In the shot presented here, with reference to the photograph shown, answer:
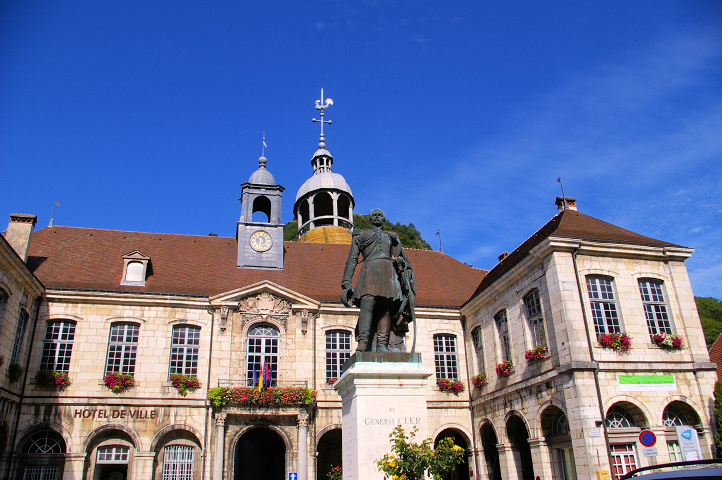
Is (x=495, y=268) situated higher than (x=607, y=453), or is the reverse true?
(x=495, y=268)

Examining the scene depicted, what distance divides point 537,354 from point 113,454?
1279cm

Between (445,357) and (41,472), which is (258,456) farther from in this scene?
(445,357)

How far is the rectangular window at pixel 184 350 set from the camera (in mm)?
18625

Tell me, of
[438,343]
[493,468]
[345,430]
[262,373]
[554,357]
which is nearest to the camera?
[345,430]

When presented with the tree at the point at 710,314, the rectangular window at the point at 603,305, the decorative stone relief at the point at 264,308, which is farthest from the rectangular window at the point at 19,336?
the tree at the point at 710,314

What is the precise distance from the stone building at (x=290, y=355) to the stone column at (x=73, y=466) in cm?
4

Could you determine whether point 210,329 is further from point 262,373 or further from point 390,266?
point 390,266

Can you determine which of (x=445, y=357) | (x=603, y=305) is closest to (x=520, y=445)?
(x=445, y=357)

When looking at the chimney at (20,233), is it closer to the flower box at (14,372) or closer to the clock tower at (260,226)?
the flower box at (14,372)

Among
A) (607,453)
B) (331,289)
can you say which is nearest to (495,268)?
(331,289)

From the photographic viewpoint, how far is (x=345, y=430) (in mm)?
7195

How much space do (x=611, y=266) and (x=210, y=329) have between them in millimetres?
12467

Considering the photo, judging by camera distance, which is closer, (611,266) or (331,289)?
(611,266)

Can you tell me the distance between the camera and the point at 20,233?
19.2 metres
